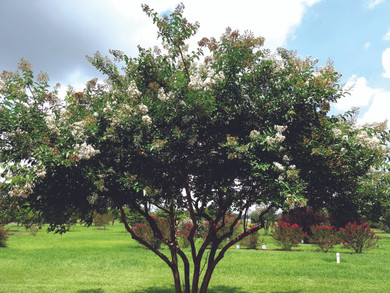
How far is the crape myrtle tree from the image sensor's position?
22.1 ft

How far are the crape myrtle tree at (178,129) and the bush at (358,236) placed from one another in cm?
1971

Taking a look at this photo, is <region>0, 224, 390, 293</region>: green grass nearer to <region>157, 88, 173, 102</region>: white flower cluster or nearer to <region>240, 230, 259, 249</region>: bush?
<region>240, 230, 259, 249</region>: bush

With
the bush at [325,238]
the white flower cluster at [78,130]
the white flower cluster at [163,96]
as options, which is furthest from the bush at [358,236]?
the white flower cluster at [78,130]

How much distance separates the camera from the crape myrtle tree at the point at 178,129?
22.1 feet

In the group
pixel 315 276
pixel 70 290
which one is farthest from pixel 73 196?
pixel 315 276

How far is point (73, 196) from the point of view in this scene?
7.53 m

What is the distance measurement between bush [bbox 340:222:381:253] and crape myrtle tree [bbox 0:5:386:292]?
64.7 ft

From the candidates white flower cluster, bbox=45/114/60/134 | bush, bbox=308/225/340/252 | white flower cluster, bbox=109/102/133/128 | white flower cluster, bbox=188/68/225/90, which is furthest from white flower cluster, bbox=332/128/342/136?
bush, bbox=308/225/340/252

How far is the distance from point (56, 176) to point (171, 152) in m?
2.45

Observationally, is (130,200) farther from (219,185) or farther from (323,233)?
(323,233)

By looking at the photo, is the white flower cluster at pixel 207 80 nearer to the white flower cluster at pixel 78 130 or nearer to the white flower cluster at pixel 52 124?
the white flower cluster at pixel 78 130

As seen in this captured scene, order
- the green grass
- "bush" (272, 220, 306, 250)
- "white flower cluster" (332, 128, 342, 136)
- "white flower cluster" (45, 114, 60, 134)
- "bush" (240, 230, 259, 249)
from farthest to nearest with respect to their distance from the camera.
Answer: "bush" (240, 230, 259, 249), "bush" (272, 220, 306, 250), the green grass, "white flower cluster" (332, 128, 342, 136), "white flower cluster" (45, 114, 60, 134)

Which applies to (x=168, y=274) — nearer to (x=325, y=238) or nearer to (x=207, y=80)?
(x=207, y=80)

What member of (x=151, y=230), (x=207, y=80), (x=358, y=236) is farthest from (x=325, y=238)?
(x=207, y=80)
